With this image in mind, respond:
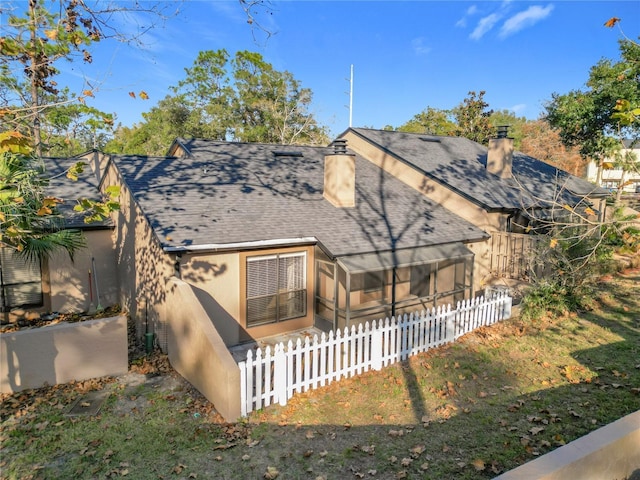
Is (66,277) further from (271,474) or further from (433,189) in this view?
(433,189)

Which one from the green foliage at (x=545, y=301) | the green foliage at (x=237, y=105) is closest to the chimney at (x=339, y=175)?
the green foliage at (x=545, y=301)

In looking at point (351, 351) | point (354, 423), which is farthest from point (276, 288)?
point (354, 423)

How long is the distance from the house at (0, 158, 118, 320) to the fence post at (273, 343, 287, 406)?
8.17m

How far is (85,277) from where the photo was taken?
1288cm

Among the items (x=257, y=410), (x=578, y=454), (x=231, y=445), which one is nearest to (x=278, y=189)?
(x=257, y=410)

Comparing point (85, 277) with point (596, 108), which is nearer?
point (85, 277)

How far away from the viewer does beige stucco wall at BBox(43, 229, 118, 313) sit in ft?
40.8

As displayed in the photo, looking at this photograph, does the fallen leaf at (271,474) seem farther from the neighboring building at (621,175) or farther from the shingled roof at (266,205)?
the neighboring building at (621,175)

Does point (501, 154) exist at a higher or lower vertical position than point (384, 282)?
higher

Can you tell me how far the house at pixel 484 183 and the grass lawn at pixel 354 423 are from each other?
5.34 m

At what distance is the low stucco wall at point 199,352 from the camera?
23.2 ft

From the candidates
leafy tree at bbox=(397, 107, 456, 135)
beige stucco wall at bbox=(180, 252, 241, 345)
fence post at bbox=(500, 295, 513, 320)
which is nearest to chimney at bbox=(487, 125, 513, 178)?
fence post at bbox=(500, 295, 513, 320)

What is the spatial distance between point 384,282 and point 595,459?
9.19m

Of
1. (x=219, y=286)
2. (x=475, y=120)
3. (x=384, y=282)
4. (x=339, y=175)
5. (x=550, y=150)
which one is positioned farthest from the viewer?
(x=550, y=150)
